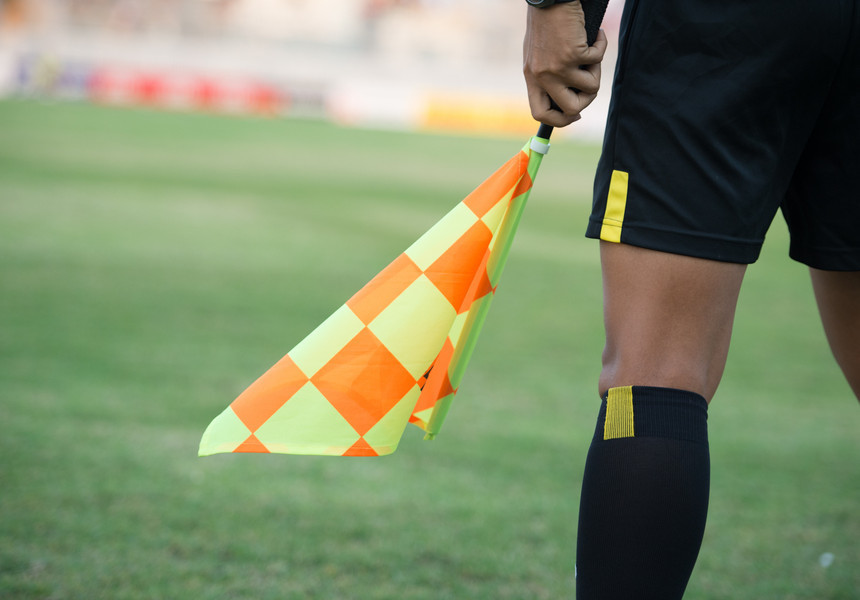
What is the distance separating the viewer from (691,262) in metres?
0.91

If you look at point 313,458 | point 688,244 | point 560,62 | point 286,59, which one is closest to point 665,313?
point 688,244

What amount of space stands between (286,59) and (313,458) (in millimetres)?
32764

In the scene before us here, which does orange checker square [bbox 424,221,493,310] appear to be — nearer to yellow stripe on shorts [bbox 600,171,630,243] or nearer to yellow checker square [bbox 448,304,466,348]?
yellow checker square [bbox 448,304,466,348]

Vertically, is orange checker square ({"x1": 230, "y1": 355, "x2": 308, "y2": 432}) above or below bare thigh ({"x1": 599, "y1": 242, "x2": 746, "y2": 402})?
below

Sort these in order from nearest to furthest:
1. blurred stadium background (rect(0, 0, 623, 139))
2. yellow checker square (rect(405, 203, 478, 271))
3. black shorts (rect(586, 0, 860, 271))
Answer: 1. black shorts (rect(586, 0, 860, 271))
2. yellow checker square (rect(405, 203, 478, 271))
3. blurred stadium background (rect(0, 0, 623, 139))

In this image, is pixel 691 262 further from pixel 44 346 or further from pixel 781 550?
pixel 44 346

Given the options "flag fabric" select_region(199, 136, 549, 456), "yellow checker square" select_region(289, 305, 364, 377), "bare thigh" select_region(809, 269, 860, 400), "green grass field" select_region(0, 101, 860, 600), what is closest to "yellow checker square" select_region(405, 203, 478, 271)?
"flag fabric" select_region(199, 136, 549, 456)

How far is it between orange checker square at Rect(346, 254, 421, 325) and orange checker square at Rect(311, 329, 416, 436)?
3cm

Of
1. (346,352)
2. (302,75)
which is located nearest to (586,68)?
(346,352)

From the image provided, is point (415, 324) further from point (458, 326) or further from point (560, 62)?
point (560, 62)

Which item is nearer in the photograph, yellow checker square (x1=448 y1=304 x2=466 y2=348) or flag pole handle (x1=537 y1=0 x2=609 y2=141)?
flag pole handle (x1=537 y1=0 x2=609 y2=141)

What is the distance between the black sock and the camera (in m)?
0.91

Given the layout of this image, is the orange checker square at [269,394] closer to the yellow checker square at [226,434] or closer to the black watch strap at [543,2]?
the yellow checker square at [226,434]

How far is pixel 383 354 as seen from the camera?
1.11 meters
